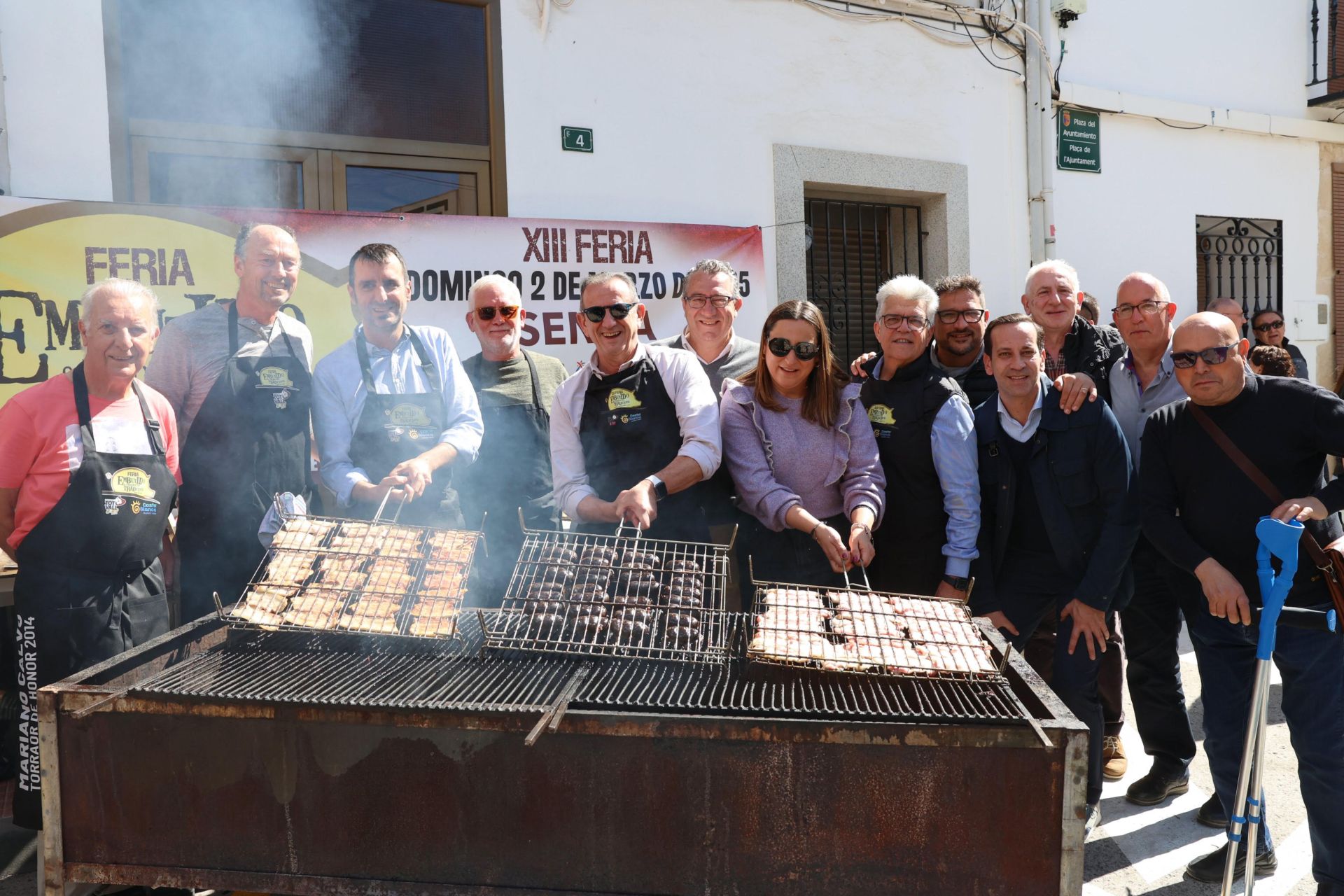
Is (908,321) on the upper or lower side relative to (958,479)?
upper

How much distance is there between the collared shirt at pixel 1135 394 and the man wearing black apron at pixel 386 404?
9.16 feet

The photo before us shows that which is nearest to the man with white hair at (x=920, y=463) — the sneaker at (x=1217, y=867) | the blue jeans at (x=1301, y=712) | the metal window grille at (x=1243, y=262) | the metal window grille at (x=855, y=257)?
the blue jeans at (x=1301, y=712)

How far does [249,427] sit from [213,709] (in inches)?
62.6

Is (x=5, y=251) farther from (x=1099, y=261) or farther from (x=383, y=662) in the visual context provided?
(x=1099, y=261)

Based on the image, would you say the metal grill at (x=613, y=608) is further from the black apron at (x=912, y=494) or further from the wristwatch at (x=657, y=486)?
the black apron at (x=912, y=494)

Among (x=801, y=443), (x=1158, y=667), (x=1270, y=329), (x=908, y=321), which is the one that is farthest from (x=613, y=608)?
(x=1270, y=329)

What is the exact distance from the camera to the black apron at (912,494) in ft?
12.1

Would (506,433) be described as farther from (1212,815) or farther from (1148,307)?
(1212,815)

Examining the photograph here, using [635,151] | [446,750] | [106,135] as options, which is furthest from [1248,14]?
[446,750]

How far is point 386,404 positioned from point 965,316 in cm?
253

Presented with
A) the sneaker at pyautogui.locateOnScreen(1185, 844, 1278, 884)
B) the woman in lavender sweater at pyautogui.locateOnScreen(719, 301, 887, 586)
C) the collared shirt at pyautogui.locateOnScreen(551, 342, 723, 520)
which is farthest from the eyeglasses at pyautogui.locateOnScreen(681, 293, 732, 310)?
the sneaker at pyautogui.locateOnScreen(1185, 844, 1278, 884)

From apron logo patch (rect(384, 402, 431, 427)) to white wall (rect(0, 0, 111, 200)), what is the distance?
2.67m

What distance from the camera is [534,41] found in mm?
6438

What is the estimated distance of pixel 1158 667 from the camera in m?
4.13
